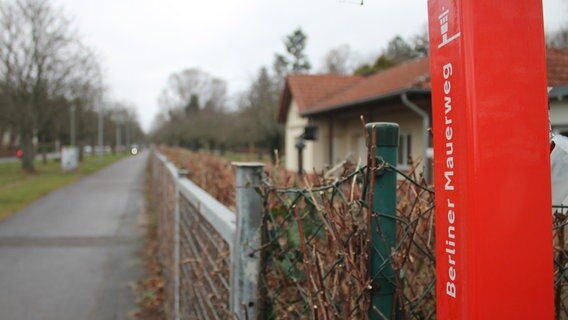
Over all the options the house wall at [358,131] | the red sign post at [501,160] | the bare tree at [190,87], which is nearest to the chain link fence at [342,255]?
the red sign post at [501,160]

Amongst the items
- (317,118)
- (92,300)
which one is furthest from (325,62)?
(92,300)

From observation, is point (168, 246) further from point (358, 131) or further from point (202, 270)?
point (358, 131)

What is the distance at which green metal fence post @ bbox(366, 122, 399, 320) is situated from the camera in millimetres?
1411

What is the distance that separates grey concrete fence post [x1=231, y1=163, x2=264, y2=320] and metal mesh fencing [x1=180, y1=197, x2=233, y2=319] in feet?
0.61

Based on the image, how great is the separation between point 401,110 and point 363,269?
12737 mm

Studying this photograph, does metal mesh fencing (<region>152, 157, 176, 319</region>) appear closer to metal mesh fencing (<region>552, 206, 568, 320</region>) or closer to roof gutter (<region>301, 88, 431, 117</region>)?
metal mesh fencing (<region>552, 206, 568, 320</region>)

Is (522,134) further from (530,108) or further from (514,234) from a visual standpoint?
(514,234)

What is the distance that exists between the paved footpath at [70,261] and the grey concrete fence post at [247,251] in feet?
12.0

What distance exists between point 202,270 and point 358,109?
12.3 meters

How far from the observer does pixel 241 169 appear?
206 cm

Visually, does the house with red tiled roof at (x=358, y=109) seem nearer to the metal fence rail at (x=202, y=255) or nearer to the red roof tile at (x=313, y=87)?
the red roof tile at (x=313, y=87)

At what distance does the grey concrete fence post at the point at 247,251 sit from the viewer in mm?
1984

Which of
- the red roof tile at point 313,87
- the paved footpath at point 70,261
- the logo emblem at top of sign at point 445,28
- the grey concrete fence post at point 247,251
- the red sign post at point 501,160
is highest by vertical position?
the red roof tile at point 313,87

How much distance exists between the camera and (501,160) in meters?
0.92
